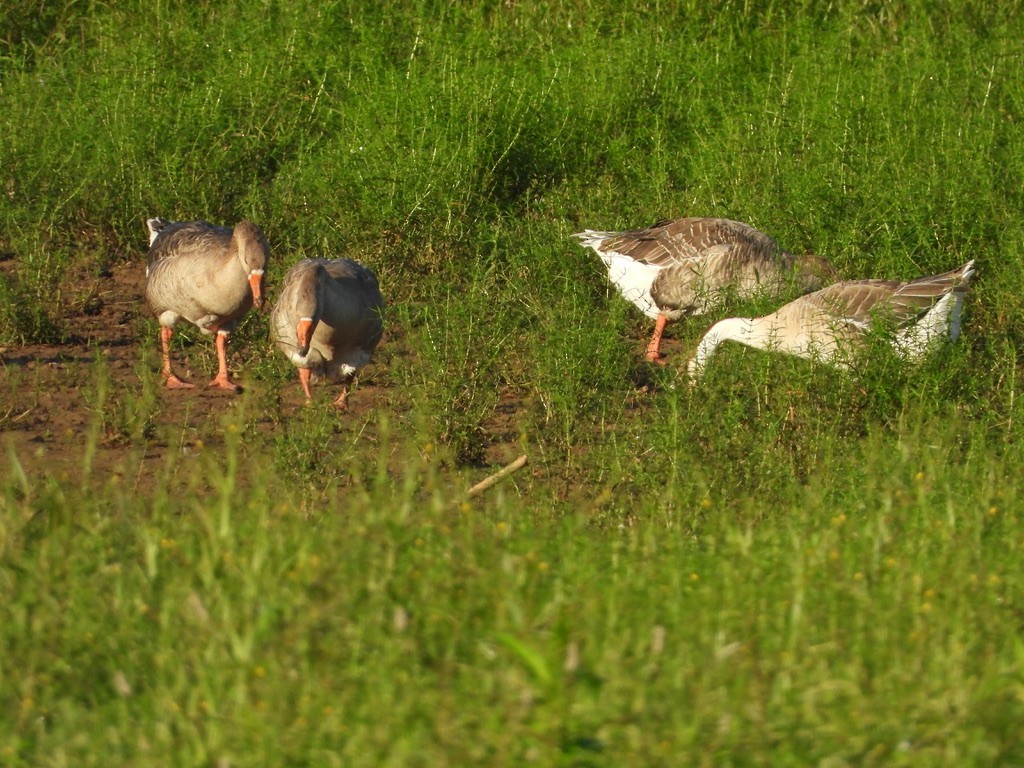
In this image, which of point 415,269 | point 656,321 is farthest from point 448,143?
point 656,321

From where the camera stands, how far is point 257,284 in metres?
8.38

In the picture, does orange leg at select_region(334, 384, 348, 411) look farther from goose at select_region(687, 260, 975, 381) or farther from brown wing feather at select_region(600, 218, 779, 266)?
brown wing feather at select_region(600, 218, 779, 266)

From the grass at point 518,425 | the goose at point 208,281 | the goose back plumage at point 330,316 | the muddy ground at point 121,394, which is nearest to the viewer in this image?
the grass at point 518,425

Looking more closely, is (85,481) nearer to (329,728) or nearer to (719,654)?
(329,728)

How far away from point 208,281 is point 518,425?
6.92ft

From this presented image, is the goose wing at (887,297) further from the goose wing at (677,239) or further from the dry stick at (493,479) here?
the dry stick at (493,479)

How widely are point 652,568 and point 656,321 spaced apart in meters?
5.89

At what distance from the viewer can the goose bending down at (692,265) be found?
9.45 m

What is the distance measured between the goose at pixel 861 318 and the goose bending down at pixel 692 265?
0.86 m

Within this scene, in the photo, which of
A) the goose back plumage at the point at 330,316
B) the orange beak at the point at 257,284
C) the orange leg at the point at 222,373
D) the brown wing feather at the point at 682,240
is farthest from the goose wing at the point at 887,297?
the orange leg at the point at 222,373

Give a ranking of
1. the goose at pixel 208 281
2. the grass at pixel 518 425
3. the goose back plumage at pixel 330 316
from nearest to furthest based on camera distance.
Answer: the grass at pixel 518 425 < the goose back plumage at pixel 330 316 < the goose at pixel 208 281

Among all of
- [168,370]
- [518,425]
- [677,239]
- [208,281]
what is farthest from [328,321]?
[677,239]

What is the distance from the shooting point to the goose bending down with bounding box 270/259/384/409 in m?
8.17

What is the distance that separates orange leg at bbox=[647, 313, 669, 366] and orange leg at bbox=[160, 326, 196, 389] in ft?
9.70
